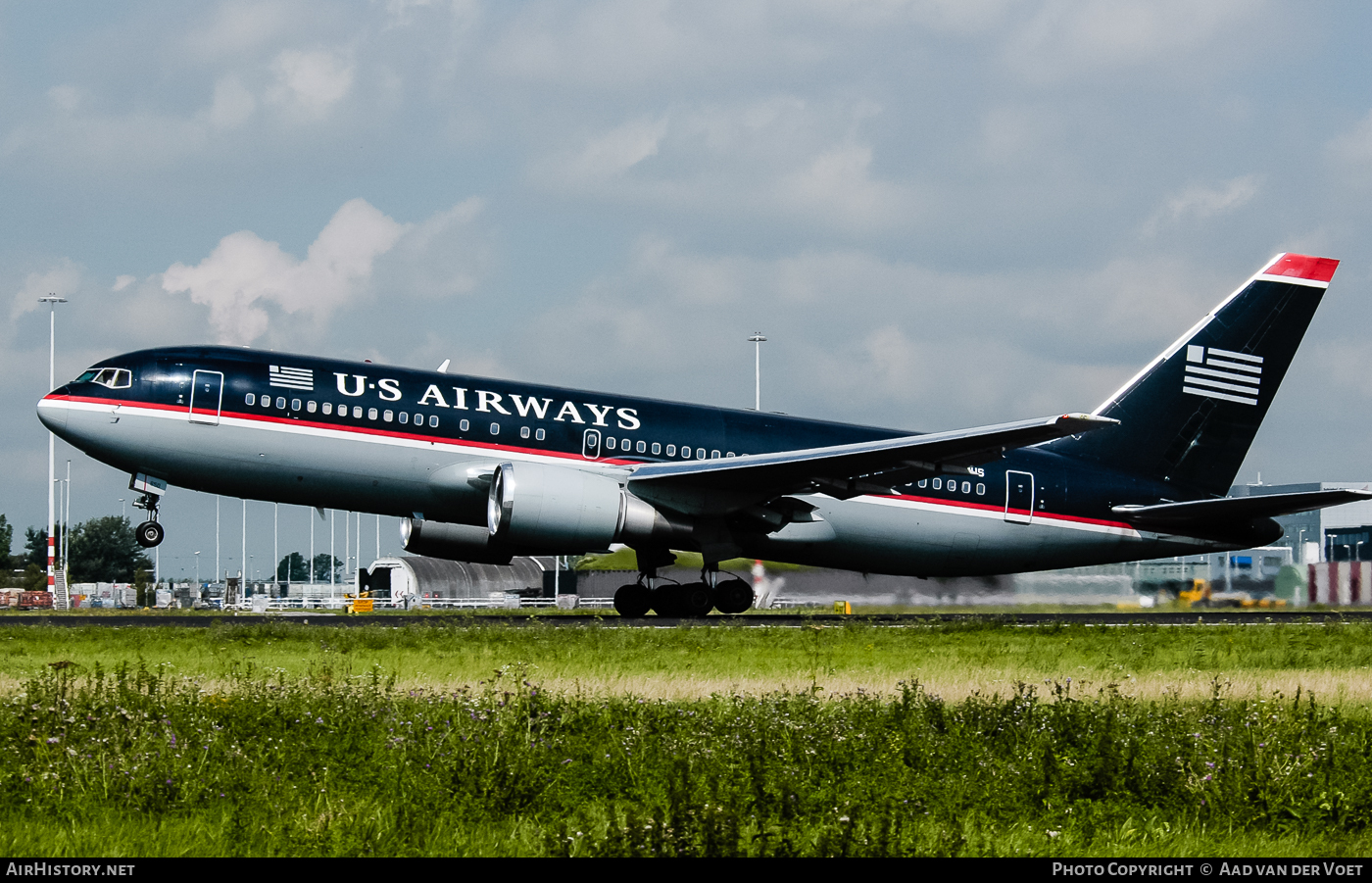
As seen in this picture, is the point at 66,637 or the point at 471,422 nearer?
the point at 66,637

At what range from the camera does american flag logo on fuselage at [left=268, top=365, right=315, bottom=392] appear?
25.3 meters

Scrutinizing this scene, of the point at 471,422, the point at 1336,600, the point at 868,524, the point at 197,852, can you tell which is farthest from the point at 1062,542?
the point at 197,852

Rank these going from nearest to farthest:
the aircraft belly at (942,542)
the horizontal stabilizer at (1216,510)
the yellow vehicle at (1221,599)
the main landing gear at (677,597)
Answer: the main landing gear at (677,597) → the horizontal stabilizer at (1216,510) → the aircraft belly at (942,542) → the yellow vehicle at (1221,599)

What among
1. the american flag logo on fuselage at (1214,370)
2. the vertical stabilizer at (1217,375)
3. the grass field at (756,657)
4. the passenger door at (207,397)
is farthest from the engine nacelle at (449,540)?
the american flag logo on fuselage at (1214,370)

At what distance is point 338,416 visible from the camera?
2531 centimetres

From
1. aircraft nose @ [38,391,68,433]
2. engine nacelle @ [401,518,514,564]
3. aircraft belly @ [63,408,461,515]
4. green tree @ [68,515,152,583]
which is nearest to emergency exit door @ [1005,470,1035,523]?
engine nacelle @ [401,518,514,564]

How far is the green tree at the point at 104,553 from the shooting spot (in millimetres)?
156750

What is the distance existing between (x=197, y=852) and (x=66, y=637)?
1453cm

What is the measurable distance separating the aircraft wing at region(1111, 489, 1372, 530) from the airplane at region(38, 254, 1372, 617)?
51 millimetres

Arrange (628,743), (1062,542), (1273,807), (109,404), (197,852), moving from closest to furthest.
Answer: (197,852) < (1273,807) < (628,743) < (109,404) < (1062,542)

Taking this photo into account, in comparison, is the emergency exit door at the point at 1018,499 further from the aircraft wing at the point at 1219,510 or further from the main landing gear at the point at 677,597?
the main landing gear at the point at 677,597

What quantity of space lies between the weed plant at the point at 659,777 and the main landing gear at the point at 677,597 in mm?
15880

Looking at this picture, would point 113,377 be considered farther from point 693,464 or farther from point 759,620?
point 759,620
